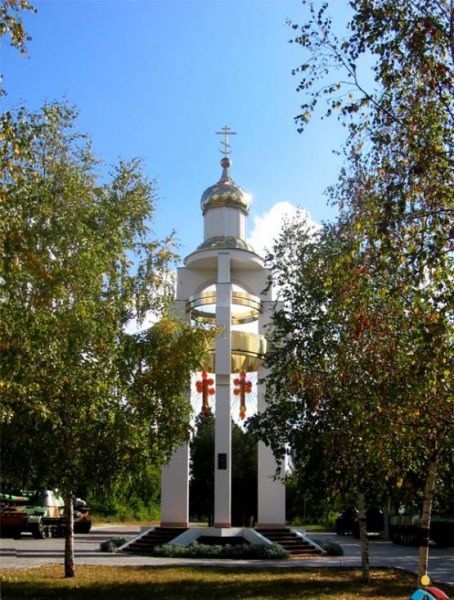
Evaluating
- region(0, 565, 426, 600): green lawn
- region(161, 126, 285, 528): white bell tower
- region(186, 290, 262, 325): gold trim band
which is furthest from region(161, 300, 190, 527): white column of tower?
region(0, 565, 426, 600): green lawn

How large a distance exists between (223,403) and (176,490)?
10.3ft

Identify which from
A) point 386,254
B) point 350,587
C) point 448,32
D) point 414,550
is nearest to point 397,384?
point 386,254

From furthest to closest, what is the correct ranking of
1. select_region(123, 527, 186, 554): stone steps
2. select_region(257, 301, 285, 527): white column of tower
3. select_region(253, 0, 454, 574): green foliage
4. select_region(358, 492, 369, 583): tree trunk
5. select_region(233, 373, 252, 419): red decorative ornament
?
1. select_region(233, 373, 252, 419): red decorative ornament
2. select_region(257, 301, 285, 527): white column of tower
3. select_region(123, 527, 186, 554): stone steps
4. select_region(358, 492, 369, 583): tree trunk
5. select_region(253, 0, 454, 574): green foliage

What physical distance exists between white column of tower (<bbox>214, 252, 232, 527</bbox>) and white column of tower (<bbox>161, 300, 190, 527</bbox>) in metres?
1.44

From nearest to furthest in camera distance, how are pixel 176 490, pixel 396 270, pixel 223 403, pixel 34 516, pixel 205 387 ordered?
pixel 396 270, pixel 223 403, pixel 176 490, pixel 205 387, pixel 34 516

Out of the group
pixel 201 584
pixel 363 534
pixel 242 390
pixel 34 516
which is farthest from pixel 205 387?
pixel 201 584

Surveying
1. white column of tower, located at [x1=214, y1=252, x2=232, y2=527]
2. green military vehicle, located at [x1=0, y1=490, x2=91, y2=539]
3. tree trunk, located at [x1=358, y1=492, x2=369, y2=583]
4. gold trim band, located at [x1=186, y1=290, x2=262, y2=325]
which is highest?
gold trim band, located at [x1=186, y1=290, x2=262, y2=325]

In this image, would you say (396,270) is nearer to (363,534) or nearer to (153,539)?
(363,534)

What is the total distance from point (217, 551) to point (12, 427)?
8.81 metres

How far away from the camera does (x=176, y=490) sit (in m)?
22.6

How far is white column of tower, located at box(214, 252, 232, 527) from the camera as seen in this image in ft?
69.9

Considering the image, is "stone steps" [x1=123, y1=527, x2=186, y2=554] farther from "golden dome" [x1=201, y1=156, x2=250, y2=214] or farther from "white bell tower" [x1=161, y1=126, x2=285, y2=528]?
"golden dome" [x1=201, y1=156, x2=250, y2=214]

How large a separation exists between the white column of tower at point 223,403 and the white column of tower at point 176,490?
1445 mm

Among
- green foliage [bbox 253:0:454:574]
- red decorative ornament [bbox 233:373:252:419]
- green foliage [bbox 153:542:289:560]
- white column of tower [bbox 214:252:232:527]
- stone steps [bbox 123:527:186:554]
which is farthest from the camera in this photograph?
red decorative ornament [bbox 233:373:252:419]
